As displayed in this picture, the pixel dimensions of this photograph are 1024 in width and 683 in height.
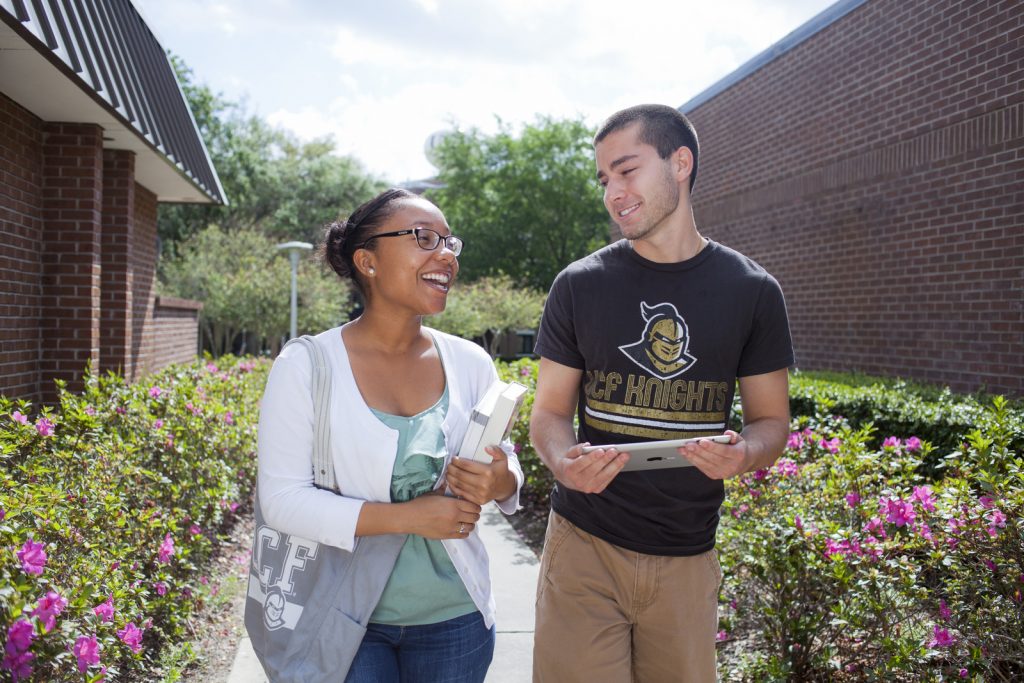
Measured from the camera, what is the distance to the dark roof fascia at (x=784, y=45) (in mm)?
9594

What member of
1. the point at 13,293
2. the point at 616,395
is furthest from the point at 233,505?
the point at 616,395

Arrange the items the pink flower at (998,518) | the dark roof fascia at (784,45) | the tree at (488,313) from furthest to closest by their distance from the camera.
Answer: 1. the tree at (488,313)
2. the dark roof fascia at (784,45)
3. the pink flower at (998,518)

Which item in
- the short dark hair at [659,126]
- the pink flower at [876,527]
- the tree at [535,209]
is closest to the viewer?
the short dark hair at [659,126]

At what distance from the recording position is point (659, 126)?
7.93 feet

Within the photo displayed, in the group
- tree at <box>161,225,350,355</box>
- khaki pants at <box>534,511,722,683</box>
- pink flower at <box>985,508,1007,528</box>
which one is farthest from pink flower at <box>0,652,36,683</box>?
tree at <box>161,225,350,355</box>

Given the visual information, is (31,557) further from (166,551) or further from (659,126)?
(659,126)

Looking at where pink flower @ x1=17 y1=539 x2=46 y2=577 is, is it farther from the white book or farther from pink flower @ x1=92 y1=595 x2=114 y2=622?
the white book

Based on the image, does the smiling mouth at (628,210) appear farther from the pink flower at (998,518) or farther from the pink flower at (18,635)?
the pink flower at (18,635)

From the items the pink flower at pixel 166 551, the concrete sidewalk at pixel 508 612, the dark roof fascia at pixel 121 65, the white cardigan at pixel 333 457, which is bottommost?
the concrete sidewalk at pixel 508 612

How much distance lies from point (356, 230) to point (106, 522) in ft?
6.33

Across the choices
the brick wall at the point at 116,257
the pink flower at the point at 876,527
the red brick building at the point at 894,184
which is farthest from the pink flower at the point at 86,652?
the red brick building at the point at 894,184

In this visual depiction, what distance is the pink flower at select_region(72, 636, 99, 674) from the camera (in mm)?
2271

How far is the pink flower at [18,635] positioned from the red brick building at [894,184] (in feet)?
21.4

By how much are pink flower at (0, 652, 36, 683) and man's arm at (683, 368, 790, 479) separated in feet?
5.66
